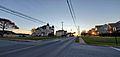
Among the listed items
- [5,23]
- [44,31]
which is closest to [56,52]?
[5,23]

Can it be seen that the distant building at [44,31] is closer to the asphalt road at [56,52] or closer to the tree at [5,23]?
the tree at [5,23]

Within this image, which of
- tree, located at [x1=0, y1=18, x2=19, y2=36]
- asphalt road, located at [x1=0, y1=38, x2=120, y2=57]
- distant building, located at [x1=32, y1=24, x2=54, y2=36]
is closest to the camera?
asphalt road, located at [x1=0, y1=38, x2=120, y2=57]

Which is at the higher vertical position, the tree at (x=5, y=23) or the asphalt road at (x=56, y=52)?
the tree at (x=5, y=23)

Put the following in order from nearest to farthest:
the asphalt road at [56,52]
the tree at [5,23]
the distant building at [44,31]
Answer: the asphalt road at [56,52], the tree at [5,23], the distant building at [44,31]

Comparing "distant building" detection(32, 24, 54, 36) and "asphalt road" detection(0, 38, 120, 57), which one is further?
"distant building" detection(32, 24, 54, 36)

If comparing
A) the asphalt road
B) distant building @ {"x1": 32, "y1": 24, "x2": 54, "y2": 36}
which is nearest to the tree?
distant building @ {"x1": 32, "y1": 24, "x2": 54, "y2": 36}

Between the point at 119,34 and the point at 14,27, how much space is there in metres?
61.9

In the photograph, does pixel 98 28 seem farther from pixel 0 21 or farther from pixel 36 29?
pixel 0 21

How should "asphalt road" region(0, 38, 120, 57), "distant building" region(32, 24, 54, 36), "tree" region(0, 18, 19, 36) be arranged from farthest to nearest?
"distant building" region(32, 24, 54, 36), "tree" region(0, 18, 19, 36), "asphalt road" region(0, 38, 120, 57)

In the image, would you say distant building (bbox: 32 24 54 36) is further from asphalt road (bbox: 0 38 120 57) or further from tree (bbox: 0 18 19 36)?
asphalt road (bbox: 0 38 120 57)

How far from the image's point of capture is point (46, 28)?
138m

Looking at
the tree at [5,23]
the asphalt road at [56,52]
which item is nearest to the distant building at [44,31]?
the tree at [5,23]

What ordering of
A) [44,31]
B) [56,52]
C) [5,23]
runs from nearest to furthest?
[56,52]
[5,23]
[44,31]

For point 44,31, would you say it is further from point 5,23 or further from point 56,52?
point 56,52
